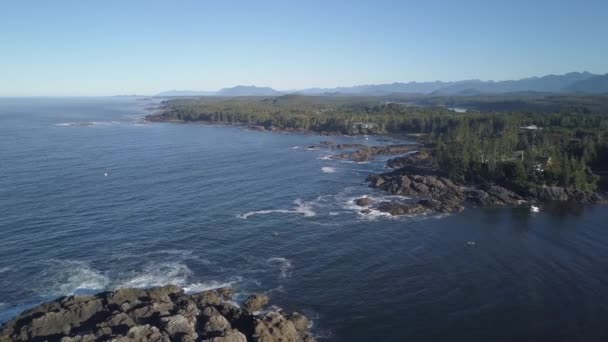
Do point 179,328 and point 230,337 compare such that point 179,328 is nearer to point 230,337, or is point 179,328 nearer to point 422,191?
point 230,337

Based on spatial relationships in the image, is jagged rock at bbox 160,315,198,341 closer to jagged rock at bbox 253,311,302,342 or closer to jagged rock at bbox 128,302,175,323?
jagged rock at bbox 128,302,175,323

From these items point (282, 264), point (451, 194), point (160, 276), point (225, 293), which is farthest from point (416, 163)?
point (160, 276)

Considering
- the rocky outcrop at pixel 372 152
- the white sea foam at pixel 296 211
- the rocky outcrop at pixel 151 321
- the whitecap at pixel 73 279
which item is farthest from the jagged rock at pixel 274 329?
the rocky outcrop at pixel 372 152

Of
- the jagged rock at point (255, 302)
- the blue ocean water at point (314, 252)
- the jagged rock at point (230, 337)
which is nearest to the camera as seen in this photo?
the jagged rock at point (230, 337)

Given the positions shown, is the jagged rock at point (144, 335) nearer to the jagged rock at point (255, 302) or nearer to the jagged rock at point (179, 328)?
the jagged rock at point (179, 328)

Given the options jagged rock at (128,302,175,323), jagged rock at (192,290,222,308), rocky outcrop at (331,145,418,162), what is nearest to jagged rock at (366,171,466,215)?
rocky outcrop at (331,145,418,162)
